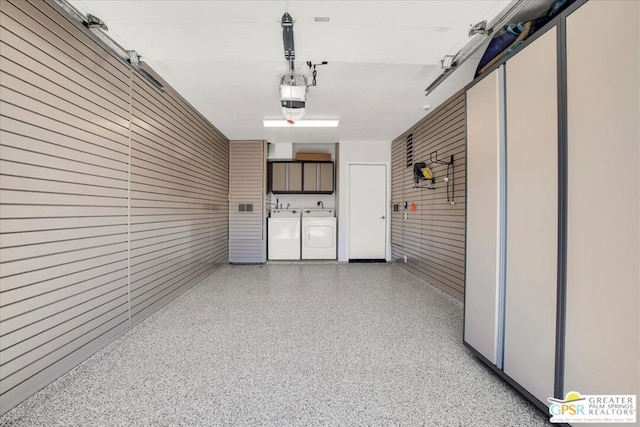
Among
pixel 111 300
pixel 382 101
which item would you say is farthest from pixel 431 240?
pixel 111 300

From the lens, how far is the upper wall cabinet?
5734 mm

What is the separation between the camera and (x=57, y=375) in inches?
64.1

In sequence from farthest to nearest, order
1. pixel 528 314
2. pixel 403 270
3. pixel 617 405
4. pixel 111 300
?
pixel 403 270
pixel 111 300
pixel 528 314
pixel 617 405

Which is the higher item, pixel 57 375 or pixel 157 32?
pixel 157 32

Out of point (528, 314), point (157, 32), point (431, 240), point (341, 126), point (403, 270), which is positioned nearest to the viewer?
point (528, 314)

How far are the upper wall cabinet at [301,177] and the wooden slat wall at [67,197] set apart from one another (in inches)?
117

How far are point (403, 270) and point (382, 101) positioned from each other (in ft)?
10.0

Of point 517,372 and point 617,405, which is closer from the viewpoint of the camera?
point 617,405

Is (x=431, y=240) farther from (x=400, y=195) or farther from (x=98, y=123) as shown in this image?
(x=98, y=123)

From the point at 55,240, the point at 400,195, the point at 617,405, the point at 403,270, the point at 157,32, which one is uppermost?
the point at 157,32

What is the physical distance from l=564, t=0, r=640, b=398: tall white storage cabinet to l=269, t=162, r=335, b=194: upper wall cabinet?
469 centimetres

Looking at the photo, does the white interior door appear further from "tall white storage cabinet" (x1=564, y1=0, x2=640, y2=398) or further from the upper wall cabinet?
"tall white storage cabinet" (x1=564, y1=0, x2=640, y2=398)

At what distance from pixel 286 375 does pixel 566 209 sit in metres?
1.82

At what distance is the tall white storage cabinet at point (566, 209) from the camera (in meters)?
1.00
